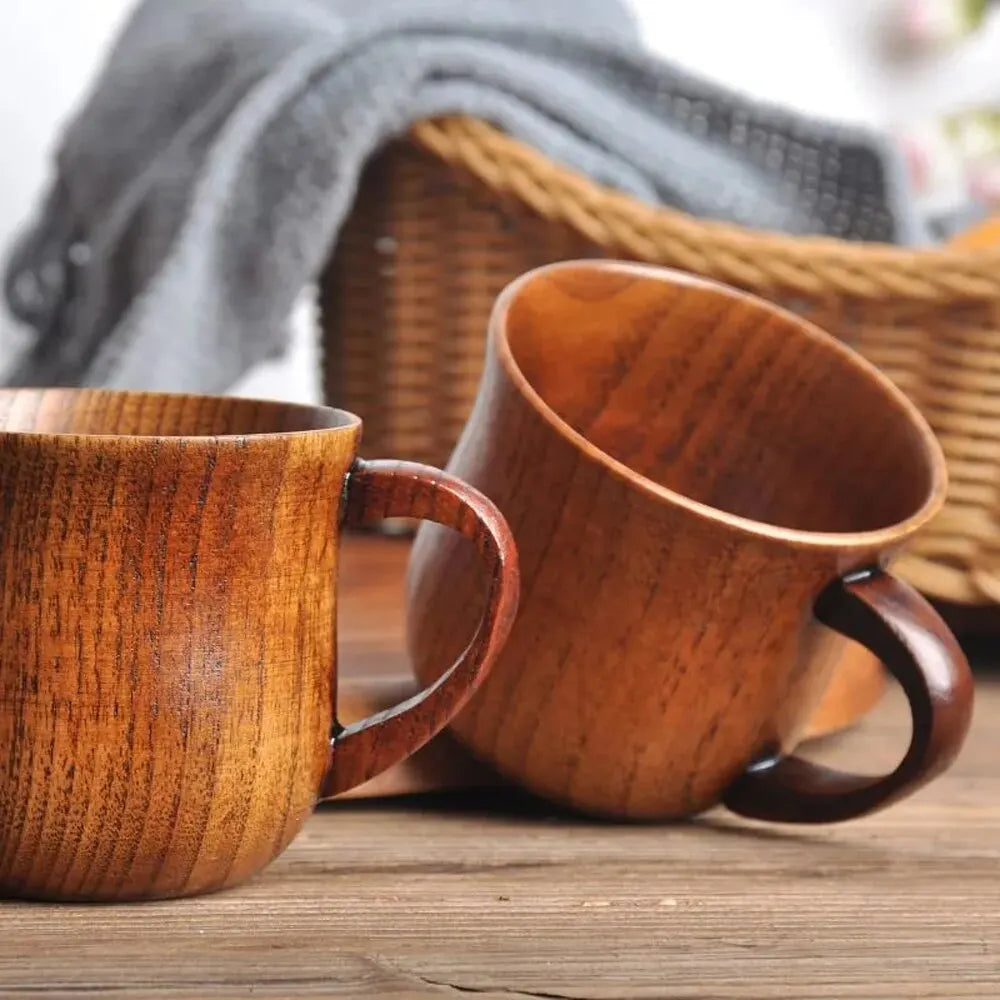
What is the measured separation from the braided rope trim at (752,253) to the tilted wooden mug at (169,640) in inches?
13.7

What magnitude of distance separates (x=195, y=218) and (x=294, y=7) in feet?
0.53

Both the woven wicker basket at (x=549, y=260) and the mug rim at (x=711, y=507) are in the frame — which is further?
the woven wicker basket at (x=549, y=260)

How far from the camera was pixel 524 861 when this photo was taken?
0.43 m

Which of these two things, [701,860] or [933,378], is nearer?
[701,860]

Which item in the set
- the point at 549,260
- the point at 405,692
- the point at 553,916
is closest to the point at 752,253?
Result: the point at 549,260

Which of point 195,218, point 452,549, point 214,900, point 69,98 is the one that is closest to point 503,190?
point 195,218

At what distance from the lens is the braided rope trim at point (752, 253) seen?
26.8 inches

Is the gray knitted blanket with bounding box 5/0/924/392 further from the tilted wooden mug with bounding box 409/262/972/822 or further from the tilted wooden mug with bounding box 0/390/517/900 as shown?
the tilted wooden mug with bounding box 0/390/517/900

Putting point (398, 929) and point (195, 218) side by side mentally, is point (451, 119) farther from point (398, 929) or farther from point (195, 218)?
point (398, 929)

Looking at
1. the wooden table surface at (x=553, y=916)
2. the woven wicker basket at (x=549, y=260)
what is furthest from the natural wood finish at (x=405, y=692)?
the woven wicker basket at (x=549, y=260)

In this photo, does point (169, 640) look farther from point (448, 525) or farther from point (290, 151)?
point (290, 151)

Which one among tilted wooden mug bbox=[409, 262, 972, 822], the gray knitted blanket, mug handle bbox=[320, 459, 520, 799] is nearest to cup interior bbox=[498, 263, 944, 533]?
tilted wooden mug bbox=[409, 262, 972, 822]

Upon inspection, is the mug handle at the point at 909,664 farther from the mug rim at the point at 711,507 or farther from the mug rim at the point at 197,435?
the mug rim at the point at 197,435

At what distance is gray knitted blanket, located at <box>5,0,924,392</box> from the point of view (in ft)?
2.80
